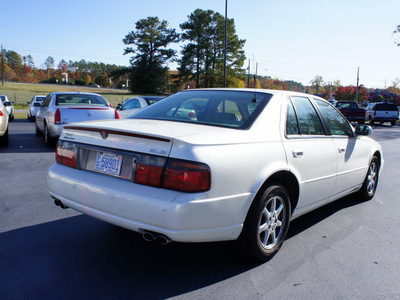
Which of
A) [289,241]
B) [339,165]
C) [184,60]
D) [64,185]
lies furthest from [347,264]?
[184,60]

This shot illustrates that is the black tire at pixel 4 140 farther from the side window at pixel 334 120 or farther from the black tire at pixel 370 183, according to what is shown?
the black tire at pixel 370 183

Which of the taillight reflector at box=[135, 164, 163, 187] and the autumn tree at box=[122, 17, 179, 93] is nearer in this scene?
the taillight reflector at box=[135, 164, 163, 187]

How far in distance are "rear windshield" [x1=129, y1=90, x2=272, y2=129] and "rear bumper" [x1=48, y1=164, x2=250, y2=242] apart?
2.70 ft

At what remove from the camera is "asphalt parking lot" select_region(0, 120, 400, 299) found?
259cm

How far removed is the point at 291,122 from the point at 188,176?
1485mm

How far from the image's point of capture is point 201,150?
248 centimetres

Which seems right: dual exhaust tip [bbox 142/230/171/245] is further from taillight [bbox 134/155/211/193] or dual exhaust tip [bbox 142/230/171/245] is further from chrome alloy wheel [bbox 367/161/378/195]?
chrome alloy wheel [bbox 367/161/378/195]

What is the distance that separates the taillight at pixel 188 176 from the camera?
7.99ft

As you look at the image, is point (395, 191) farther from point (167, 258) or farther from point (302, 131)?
point (167, 258)

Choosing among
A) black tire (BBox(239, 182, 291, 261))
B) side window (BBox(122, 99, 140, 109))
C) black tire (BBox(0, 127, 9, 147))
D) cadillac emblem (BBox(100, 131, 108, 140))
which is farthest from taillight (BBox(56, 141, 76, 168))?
side window (BBox(122, 99, 140, 109))

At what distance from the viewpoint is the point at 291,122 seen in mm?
3447

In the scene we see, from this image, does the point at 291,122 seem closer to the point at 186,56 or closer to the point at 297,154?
the point at 297,154

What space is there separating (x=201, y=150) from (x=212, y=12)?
203 ft

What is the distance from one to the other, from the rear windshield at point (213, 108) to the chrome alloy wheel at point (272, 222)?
745mm
